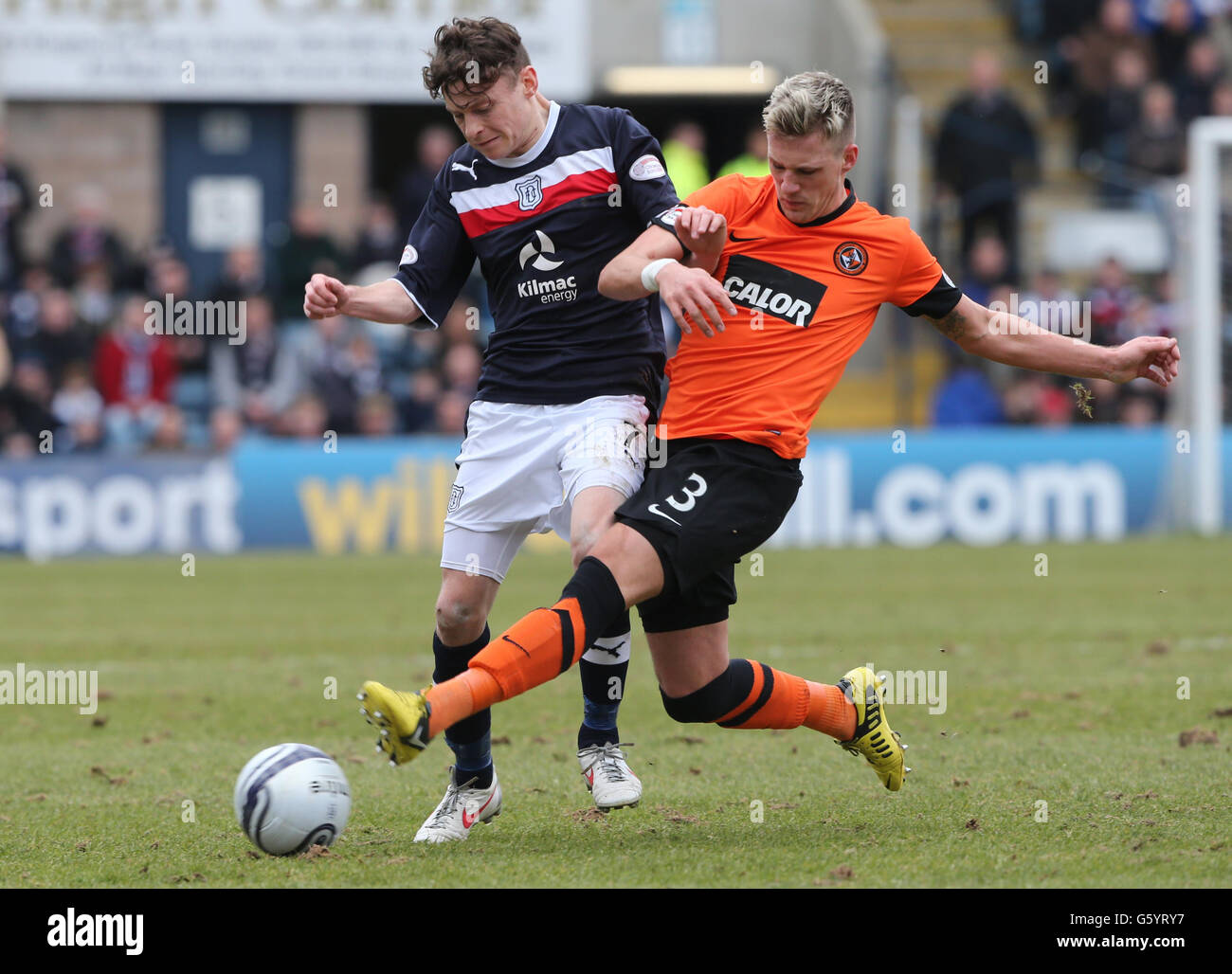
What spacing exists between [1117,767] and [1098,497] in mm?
9837

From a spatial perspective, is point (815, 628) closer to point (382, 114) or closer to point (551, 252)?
point (551, 252)

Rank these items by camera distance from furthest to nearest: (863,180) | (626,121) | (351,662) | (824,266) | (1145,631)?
(863,180), (1145,631), (351,662), (626,121), (824,266)

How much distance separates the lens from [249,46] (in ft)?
64.2

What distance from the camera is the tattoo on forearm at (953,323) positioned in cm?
536

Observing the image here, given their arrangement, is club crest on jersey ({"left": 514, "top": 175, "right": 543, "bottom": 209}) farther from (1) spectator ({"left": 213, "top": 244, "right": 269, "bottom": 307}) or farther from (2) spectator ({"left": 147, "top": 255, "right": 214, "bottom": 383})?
(1) spectator ({"left": 213, "top": 244, "right": 269, "bottom": 307})

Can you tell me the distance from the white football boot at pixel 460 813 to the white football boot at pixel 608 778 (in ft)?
1.06

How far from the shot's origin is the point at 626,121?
564 centimetres

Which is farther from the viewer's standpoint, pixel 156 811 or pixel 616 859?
pixel 156 811

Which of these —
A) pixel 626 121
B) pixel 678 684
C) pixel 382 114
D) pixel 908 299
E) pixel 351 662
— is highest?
pixel 382 114

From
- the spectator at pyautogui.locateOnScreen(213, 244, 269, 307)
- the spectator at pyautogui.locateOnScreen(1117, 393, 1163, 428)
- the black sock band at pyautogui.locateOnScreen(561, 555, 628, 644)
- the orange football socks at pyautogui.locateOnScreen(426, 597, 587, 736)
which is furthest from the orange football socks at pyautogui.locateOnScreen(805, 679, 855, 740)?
the spectator at pyautogui.locateOnScreen(213, 244, 269, 307)

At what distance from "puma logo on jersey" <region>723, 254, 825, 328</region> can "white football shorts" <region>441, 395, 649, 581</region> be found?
1.85ft

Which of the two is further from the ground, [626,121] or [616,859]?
[626,121]

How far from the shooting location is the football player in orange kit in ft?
16.1

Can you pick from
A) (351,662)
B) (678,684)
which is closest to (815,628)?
(351,662)
